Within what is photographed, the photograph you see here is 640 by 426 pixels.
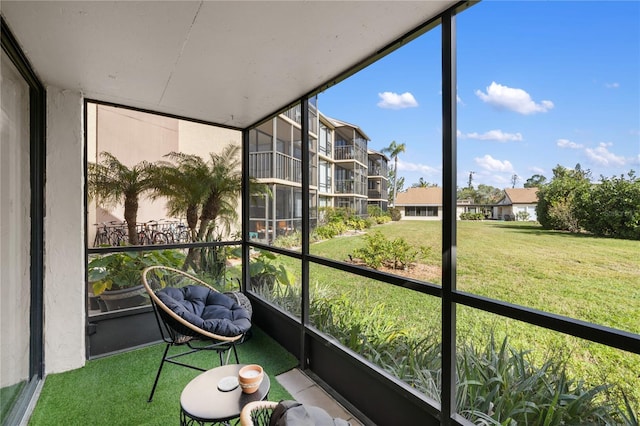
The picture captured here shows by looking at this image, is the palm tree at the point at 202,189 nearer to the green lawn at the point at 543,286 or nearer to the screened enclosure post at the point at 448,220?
the green lawn at the point at 543,286

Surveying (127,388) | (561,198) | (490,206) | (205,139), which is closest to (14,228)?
(127,388)

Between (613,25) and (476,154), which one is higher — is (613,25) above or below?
above

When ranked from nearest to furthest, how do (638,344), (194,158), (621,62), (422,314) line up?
(638,344), (621,62), (422,314), (194,158)

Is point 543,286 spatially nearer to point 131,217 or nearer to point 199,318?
point 199,318

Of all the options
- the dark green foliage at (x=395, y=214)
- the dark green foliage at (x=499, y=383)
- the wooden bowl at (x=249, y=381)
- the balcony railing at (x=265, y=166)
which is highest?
the balcony railing at (x=265, y=166)

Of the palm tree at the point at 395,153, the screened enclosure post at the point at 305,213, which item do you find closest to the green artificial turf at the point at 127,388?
the screened enclosure post at the point at 305,213

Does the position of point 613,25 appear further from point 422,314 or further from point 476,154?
point 422,314

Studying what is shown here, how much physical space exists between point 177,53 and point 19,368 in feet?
7.76

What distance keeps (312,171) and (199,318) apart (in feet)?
5.27

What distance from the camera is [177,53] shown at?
2.04m

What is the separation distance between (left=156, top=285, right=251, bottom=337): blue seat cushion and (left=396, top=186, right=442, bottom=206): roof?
1.50m

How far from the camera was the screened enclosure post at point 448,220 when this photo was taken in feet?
5.15

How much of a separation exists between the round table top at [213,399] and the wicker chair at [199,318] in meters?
0.48

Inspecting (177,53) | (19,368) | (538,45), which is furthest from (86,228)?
(538,45)
